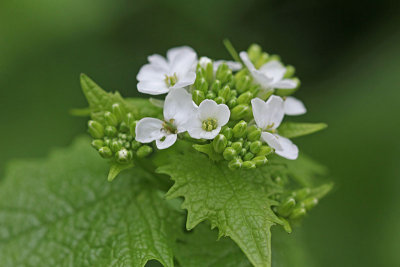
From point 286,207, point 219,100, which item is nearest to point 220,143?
point 219,100

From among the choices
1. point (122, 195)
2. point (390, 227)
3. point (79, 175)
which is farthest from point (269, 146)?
point (390, 227)

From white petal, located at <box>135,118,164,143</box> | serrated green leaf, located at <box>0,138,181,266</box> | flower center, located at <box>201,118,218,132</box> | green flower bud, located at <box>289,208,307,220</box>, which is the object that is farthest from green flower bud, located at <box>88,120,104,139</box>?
green flower bud, located at <box>289,208,307,220</box>

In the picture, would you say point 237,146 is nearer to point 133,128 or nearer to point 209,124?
point 209,124

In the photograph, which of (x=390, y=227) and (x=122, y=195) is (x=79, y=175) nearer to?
(x=122, y=195)

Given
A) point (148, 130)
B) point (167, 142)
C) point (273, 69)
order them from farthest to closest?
point (273, 69), point (148, 130), point (167, 142)

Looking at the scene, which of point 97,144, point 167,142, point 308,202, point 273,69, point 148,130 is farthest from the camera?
point 273,69

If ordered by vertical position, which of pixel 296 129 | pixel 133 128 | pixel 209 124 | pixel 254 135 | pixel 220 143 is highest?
pixel 133 128
